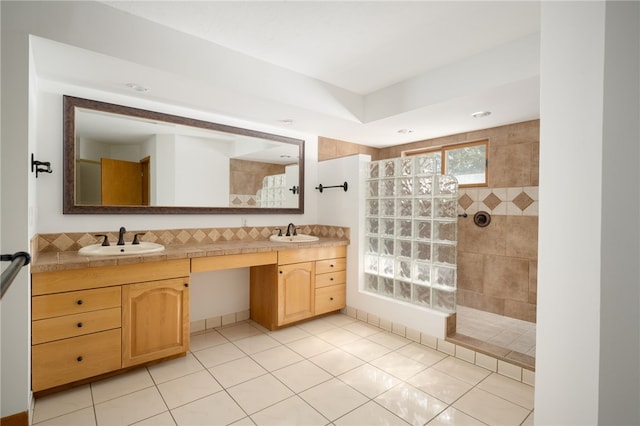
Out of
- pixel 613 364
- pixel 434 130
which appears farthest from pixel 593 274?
pixel 434 130

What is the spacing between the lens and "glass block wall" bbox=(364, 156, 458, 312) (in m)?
2.68

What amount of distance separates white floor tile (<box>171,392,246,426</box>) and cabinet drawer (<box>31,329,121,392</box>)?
0.64 metres

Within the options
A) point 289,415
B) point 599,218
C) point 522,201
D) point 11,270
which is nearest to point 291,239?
point 289,415

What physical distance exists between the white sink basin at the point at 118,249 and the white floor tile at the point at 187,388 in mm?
926

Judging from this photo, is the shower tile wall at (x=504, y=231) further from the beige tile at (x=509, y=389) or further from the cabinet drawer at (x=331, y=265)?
the cabinet drawer at (x=331, y=265)

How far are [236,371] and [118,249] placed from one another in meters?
1.25

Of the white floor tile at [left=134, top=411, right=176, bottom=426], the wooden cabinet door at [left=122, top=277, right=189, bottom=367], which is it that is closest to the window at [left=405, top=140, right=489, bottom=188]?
the wooden cabinet door at [left=122, top=277, right=189, bottom=367]

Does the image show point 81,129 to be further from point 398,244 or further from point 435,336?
point 435,336

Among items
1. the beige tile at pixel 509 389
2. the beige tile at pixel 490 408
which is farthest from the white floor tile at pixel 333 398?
the beige tile at pixel 509 389

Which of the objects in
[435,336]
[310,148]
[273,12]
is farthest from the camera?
[310,148]

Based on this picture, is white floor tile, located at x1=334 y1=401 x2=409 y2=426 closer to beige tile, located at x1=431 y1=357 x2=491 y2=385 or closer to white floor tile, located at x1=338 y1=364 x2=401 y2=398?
white floor tile, located at x1=338 y1=364 x2=401 y2=398

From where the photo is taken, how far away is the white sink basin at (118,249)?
2.12m

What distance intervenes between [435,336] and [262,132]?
104 inches

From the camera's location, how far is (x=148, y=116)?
2.69m
